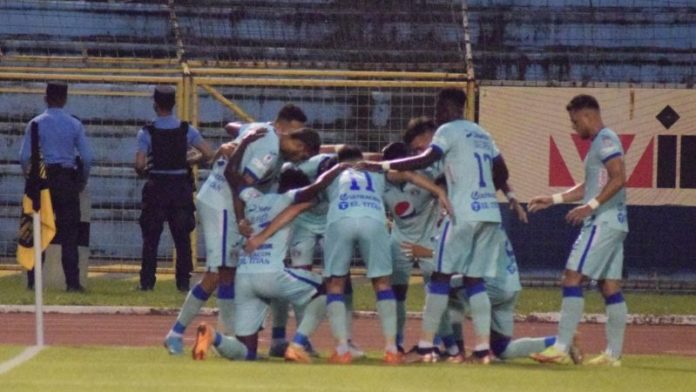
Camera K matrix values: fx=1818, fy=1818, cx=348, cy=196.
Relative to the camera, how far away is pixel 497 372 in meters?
12.5

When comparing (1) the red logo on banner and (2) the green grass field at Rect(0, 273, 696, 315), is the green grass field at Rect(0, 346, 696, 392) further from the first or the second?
(1) the red logo on banner

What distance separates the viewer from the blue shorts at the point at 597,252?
1356 centimetres

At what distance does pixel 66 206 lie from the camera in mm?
19688

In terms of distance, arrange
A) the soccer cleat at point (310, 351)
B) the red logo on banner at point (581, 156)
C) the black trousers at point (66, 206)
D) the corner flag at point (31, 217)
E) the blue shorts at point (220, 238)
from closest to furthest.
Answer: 1. the soccer cleat at point (310, 351)
2. the blue shorts at point (220, 238)
3. the corner flag at point (31, 217)
4. the black trousers at point (66, 206)
5. the red logo on banner at point (581, 156)

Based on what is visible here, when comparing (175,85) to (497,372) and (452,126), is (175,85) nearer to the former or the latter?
(452,126)

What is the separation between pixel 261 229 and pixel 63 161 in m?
6.53

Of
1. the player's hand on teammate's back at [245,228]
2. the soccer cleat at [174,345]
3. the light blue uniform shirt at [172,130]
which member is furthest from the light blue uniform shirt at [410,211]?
the light blue uniform shirt at [172,130]

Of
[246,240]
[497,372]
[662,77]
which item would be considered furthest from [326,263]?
[662,77]

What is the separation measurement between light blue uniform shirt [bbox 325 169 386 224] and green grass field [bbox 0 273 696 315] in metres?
5.24

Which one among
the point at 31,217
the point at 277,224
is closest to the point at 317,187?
the point at 277,224

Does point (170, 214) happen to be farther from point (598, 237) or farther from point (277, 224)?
point (598, 237)

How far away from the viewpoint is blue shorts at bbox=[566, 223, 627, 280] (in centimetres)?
1356

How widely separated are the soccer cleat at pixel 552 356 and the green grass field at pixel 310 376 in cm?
12

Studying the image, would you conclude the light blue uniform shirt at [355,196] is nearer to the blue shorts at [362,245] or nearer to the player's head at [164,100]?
the blue shorts at [362,245]
